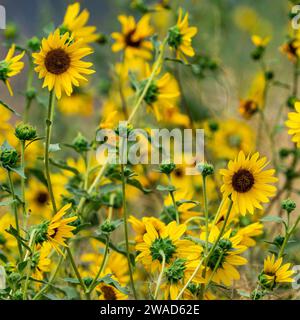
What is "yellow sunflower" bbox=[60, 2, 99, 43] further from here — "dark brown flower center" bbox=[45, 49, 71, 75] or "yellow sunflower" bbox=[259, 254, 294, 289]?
"yellow sunflower" bbox=[259, 254, 294, 289]

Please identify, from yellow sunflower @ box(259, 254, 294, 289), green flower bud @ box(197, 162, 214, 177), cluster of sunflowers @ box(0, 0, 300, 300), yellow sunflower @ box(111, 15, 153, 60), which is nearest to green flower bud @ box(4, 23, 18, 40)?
cluster of sunflowers @ box(0, 0, 300, 300)

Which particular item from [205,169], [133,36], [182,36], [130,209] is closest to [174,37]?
[182,36]

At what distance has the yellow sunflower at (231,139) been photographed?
2.19m

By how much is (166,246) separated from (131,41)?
2.29ft

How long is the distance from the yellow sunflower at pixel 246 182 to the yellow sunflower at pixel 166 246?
0.35ft

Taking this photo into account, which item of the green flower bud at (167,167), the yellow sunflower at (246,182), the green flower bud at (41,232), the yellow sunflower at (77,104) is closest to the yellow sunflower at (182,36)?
the green flower bud at (167,167)

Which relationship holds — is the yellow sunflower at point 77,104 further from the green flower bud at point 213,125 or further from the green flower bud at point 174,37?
the green flower bud at point 174,37

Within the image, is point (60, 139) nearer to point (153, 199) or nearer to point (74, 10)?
point (153, 199)

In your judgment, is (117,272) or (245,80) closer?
(117,272)

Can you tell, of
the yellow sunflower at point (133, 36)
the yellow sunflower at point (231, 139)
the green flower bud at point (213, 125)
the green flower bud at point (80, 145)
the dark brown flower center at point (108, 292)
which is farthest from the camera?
the yellow sunflower at point (231, 139)

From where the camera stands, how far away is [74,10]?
5.10 ft

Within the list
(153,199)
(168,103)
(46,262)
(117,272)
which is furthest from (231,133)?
(46,262)

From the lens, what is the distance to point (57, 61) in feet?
3.85

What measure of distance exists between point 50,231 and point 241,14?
8.42 feet
